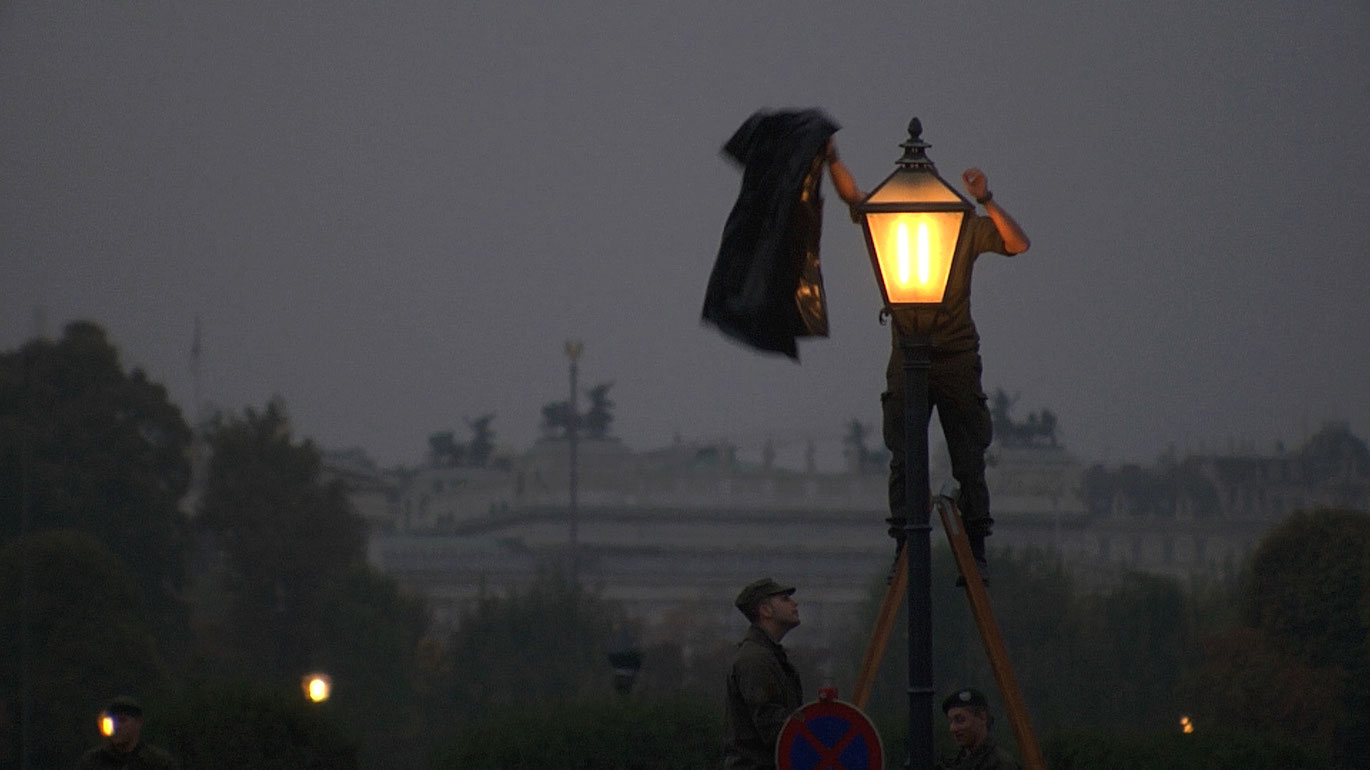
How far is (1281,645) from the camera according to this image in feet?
215

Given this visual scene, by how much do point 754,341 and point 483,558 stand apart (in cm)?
14546

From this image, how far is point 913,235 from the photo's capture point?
495 inches

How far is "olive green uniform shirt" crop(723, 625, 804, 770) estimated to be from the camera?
12086mm

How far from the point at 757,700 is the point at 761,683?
73mm

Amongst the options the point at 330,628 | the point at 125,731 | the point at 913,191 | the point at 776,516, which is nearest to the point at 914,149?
the point at 913,191

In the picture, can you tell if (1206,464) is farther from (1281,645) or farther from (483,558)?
(1281,645)

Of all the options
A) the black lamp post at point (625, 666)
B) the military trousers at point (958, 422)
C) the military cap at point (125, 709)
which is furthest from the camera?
the black lamp post at point (625, 666)

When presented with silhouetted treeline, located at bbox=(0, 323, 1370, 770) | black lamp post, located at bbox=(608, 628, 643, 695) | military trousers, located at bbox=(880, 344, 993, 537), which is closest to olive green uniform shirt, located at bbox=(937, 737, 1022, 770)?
military trousers, located at bbox=(880, 344, 993, 537)

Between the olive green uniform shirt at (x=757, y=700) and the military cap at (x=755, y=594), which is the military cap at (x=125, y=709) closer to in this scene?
the olive green uniform shirt at (x=757, y=700)

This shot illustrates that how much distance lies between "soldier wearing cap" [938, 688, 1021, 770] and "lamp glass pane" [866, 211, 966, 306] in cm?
178

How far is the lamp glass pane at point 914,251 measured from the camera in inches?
495

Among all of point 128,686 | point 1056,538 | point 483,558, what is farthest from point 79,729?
point 1056,538

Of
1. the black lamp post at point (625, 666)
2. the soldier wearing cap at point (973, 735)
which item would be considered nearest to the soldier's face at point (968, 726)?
the soldier wearing cap at point (973, 735)

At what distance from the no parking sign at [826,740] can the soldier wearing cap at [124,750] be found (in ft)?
14.4
